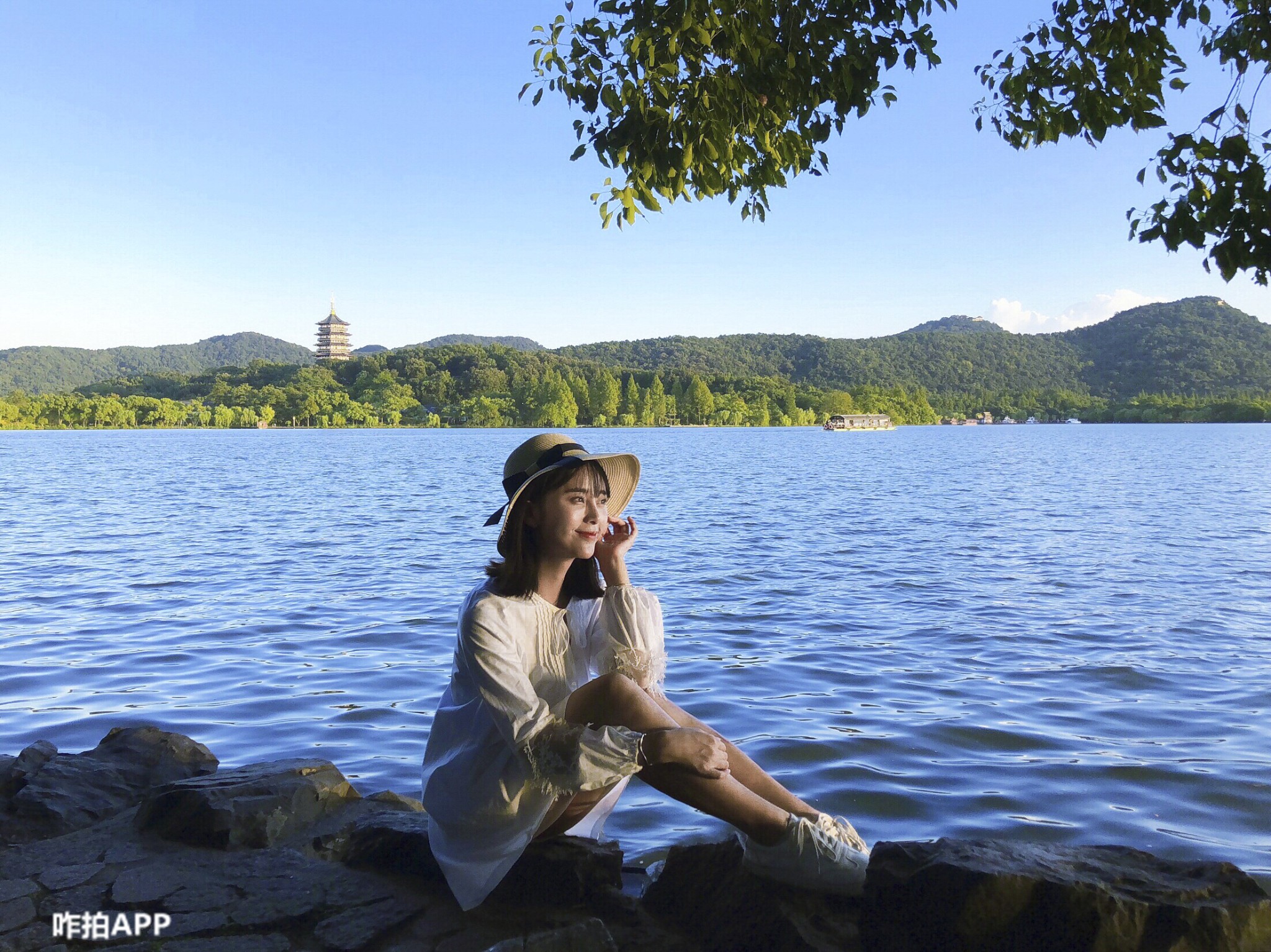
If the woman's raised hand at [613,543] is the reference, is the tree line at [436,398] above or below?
above

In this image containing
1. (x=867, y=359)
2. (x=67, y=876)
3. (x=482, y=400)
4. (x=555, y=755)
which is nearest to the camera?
(x=555, y=755)

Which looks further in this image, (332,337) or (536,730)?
(332,337)

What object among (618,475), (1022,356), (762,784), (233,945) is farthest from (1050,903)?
(1022,356)

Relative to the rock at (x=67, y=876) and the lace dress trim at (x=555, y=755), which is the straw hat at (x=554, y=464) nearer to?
the lace dress trim at (x=555, y=755)

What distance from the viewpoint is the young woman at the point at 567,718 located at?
3.02 m

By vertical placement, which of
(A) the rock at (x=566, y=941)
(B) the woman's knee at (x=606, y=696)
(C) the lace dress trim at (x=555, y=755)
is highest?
(B) the woman's knee at (x=606, y=696)

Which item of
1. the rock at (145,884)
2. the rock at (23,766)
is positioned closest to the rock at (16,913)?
the rock at (145,884)

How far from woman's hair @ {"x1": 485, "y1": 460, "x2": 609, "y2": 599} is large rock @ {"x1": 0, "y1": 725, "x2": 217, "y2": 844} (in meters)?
2.36

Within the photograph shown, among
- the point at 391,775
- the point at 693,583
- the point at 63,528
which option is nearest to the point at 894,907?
the point at 391,775

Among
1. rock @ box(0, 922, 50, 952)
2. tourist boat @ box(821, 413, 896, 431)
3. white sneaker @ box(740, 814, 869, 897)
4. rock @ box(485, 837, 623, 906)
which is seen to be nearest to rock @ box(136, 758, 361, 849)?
rock @ box(0, 922, 50, 952)

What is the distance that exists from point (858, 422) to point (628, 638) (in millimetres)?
119473

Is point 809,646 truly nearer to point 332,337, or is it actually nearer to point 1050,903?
point 1050,903

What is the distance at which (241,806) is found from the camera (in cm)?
405

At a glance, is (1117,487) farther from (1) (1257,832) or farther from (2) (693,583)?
(1) (1257,832)
